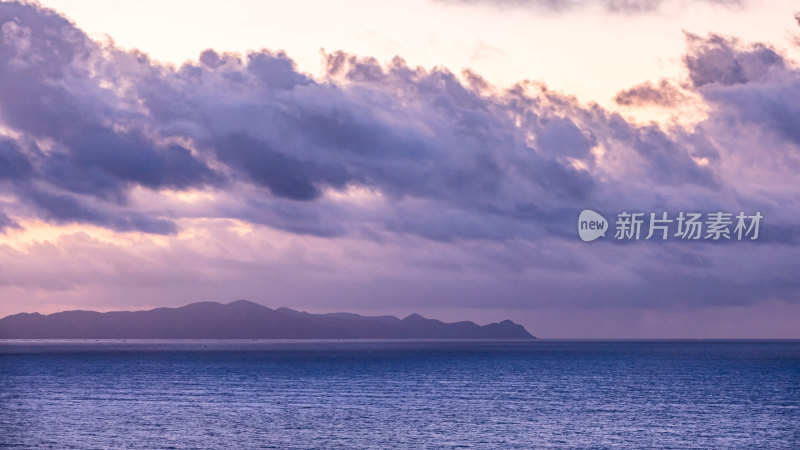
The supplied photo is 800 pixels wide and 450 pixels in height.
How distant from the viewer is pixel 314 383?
497 feet

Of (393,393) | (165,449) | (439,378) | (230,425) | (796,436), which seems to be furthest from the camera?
(439,378)

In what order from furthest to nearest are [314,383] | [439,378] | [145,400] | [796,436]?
[439,378]
[314,383]
[145,400]
[796,436]

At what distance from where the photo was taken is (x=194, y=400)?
121m

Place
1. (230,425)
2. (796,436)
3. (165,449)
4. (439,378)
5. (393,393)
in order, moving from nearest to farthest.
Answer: (165,449), (796,436), (230,425), (393,393), (439,378)

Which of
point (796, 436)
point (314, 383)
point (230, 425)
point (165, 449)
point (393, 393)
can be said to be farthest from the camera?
point (314, 383)

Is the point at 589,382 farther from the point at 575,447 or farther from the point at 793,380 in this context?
the point at 575,447

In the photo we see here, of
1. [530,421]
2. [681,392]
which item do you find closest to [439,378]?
[681,392]

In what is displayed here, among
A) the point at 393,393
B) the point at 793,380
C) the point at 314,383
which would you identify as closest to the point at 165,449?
the point at 393,393

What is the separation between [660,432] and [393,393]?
167 feet

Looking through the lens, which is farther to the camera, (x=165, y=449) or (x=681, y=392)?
(x=681, y=392)

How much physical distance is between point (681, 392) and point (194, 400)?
72.4 metres

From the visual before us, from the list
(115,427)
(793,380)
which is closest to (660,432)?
(115,427)

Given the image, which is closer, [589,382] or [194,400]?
[194,400]

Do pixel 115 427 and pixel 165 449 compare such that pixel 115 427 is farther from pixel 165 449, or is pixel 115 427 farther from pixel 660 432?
pixel 660 432
